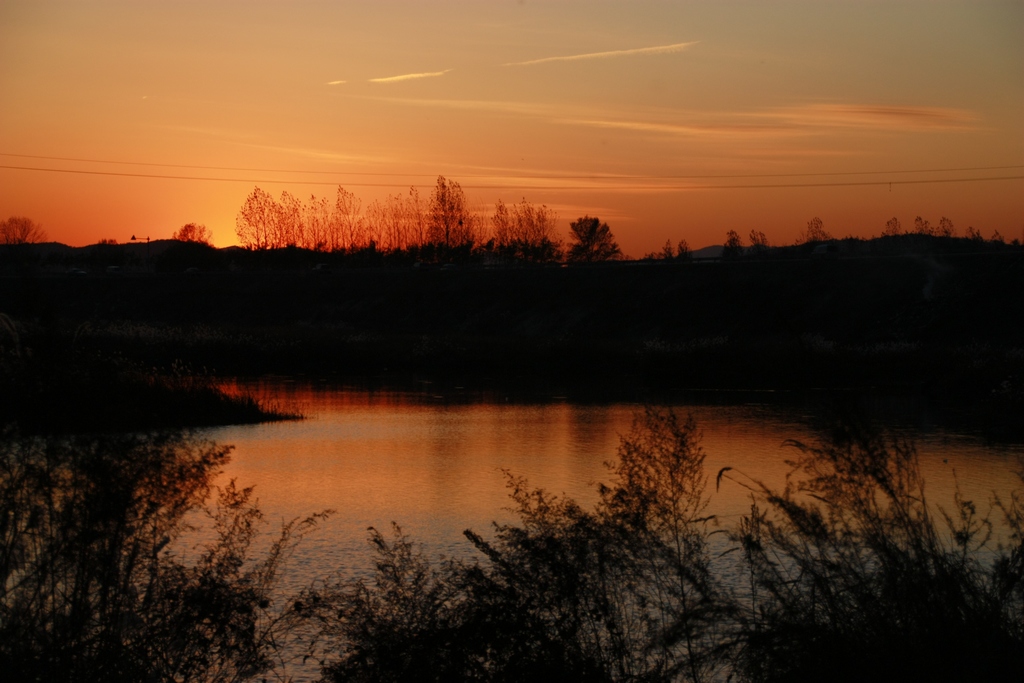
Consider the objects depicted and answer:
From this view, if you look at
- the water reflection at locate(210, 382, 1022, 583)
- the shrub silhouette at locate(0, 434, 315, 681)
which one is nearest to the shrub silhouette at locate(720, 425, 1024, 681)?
the shrub silhouette at locate(0, 434, 315, 681)

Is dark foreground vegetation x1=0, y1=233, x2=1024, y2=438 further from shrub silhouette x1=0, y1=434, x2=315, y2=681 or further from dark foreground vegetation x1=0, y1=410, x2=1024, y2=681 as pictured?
shrub silhouette x1=0, y1=434, x2=315, y2=681

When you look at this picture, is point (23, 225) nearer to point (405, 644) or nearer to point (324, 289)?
point (324, 289)

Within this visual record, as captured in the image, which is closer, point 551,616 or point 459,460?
point 551,616

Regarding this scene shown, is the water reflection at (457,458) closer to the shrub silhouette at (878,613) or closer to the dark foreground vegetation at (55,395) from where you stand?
the dark foreground vegetation at (55,395)

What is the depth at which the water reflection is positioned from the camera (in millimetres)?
13555

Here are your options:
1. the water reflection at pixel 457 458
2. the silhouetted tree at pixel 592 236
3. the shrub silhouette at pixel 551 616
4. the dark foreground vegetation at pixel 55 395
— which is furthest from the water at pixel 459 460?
the silhouetted tree at pixel 592 236

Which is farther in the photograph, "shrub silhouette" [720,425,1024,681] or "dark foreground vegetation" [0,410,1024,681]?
A: "dark foreground vegetation" [0,410,1024,681]

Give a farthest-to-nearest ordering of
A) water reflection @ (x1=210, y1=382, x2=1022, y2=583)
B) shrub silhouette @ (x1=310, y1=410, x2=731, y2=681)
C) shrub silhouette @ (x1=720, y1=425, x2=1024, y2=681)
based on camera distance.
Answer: water reflection @ (x1=210, y1=382, x2=1022, y2=583), shrub silhouette @ (x1=310, y1=410, x2=731, y2=681), shrub silhouette @ (x1=720, y1=425, x2=1024, y2=681)

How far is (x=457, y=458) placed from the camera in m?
19.3

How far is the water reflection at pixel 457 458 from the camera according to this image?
13.6 metres

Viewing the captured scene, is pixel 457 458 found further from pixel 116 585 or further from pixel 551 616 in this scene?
pixel 116 585

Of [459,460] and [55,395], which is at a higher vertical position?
[55,395]

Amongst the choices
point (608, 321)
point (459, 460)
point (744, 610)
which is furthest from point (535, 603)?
point (608, 321)

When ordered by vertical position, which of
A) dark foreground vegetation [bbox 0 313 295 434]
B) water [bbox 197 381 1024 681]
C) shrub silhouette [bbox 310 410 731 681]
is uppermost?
dark foreground vegetation [bbox 0 313 295 434]
